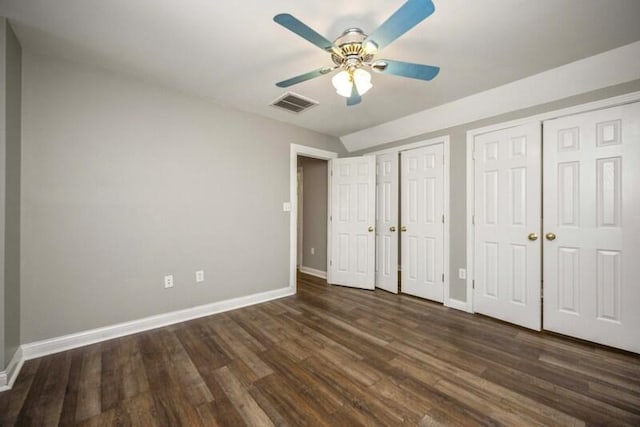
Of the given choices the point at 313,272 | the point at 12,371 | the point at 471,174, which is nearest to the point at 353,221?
the point at 313,272

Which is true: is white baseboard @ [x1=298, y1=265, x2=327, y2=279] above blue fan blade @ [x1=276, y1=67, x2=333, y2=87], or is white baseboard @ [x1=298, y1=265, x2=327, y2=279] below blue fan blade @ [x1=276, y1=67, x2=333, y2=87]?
below

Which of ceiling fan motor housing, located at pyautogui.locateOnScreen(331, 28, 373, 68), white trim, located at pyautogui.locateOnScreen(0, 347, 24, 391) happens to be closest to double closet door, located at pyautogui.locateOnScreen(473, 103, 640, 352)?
ceiling fan motor housing, located at pyautogui.locateOnScreen(331, 28, 373, 68)

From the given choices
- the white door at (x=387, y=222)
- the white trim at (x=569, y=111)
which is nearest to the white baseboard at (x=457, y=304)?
the white door at (x=387, y=222)

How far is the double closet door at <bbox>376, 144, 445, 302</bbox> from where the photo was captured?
3.34 m

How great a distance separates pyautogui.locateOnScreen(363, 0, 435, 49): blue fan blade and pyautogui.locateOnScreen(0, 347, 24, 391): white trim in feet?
10.5

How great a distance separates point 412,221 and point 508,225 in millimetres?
1114

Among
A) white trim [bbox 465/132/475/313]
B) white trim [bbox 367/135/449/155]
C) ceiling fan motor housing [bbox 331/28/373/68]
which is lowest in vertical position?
white trim [bbox 465/132/475/313]

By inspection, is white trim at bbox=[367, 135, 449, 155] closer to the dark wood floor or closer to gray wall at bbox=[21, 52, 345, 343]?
gray wall at bbox=[21, 52, 345, 343]

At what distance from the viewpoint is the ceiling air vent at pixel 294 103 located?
2.82m

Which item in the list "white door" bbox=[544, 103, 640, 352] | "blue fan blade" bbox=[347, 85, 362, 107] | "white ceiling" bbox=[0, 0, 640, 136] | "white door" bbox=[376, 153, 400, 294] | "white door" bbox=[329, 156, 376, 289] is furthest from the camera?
"white door" bbox=[329, 156, 376, 289]

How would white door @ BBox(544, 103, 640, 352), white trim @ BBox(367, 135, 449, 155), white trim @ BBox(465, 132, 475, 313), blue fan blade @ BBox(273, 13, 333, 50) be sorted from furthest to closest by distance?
white trim @ BBox(367, 135, 449, 155), white trim @ BBox(465, 132, 475, 313), white door @ BBox(544, 103, 640, 352), blue fan blade @ BBox(273, 13, 333, 50)

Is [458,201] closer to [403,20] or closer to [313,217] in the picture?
[403,20]

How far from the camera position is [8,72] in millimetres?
1733

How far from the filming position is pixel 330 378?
179 cm
